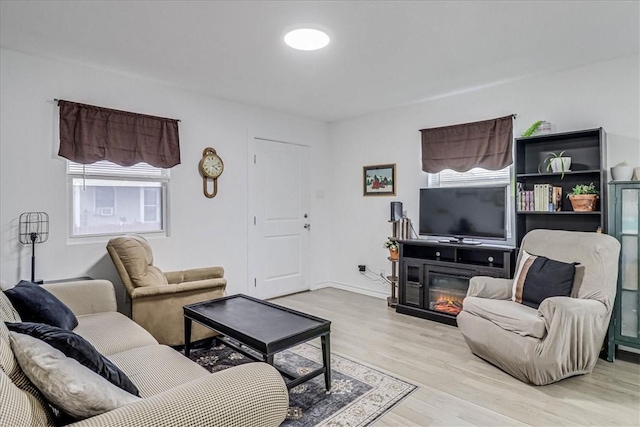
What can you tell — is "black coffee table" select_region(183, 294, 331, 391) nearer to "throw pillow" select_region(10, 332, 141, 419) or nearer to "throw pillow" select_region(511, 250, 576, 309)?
"throw pillow" select_region(10, 332, 141, 419)

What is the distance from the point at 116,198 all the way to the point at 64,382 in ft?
9.57

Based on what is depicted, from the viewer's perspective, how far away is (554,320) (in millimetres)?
2379

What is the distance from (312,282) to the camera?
5371 millimetres

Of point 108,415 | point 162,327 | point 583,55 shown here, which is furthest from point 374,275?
point 108,415

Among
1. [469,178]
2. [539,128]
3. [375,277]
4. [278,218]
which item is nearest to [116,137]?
Result: [278,218]

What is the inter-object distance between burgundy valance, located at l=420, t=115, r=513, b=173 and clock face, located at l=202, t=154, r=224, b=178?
2.41 meters

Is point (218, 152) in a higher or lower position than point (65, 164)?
higher

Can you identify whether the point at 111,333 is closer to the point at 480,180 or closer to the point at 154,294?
the point at 154,294

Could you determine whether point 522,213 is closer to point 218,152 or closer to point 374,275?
point 374,275

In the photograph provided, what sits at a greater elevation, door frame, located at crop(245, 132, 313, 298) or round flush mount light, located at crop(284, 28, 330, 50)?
round flush mount light, located at crop(284, 28, 330, 50)

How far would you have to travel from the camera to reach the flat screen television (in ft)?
11.9

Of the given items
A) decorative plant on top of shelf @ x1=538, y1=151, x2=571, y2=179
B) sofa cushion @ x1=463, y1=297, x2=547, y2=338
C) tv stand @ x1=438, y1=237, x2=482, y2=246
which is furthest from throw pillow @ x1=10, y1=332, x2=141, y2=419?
decorative plant on top of shelf @ x1=538, y1=151, x2=571, y2=179

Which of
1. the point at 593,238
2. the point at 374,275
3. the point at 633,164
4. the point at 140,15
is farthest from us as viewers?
the point at 374,275

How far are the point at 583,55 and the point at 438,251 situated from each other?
7.16ft
